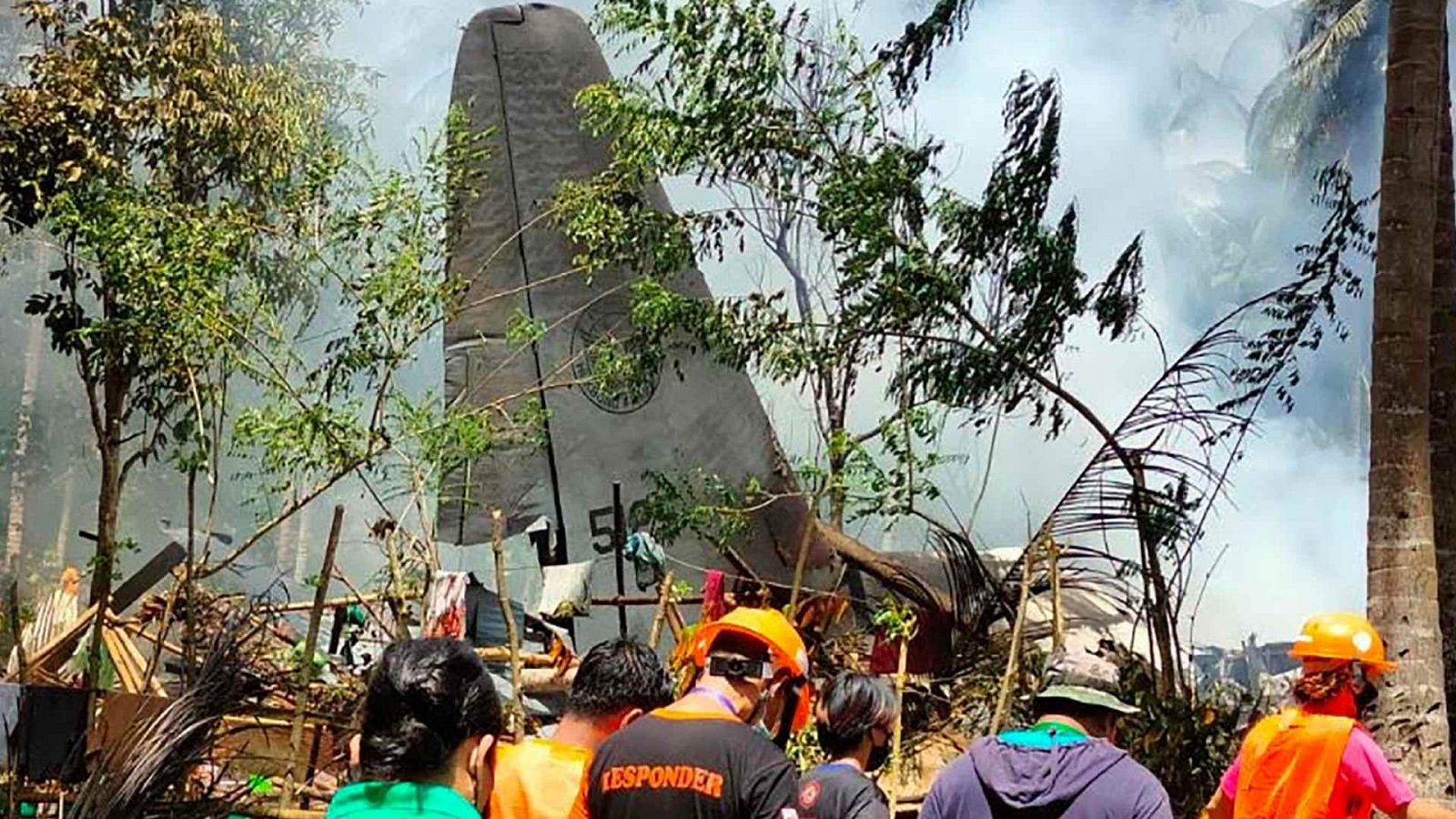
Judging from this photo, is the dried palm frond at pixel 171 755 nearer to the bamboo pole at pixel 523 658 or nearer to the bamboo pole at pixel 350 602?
the bamboo pole at pixel 350 602

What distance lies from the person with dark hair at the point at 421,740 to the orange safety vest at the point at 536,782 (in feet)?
2.61

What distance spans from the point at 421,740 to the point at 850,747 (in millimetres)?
1612

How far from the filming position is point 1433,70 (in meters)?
8.41

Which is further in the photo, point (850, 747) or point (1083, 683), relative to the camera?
point (850, 747)

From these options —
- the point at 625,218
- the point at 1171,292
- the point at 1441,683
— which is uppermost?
the point at 1171,292

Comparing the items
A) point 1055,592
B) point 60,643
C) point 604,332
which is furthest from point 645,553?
point 1055,592

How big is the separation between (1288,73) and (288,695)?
3636 cm

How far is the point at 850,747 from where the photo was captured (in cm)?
421

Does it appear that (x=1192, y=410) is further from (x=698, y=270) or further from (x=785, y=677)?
(x=785, y=677)

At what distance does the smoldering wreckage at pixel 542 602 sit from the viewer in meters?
7.40

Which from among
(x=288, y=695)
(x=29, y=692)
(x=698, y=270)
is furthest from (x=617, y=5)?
(x=29, y=692)

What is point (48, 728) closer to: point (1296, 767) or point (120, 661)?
point (120, 661)

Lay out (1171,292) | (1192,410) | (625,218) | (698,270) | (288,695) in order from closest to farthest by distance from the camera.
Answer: (288,695), (1192,410), (625,218), (698,270), (1171,292)

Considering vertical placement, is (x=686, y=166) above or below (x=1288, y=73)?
below
